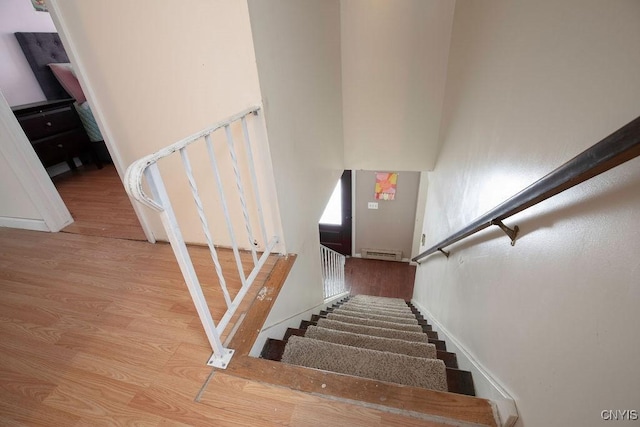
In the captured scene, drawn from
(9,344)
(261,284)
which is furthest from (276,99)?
(9,344)

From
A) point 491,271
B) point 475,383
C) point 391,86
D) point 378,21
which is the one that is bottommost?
point 475,383

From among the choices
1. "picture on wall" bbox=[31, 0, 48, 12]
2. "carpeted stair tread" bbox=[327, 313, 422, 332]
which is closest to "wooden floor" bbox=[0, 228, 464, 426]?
"carpeted stair tread" bbox=[327, 313, 422, 332]

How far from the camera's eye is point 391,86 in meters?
2.97

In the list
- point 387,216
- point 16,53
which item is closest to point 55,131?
point 16,53

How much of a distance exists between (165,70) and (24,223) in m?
1.83

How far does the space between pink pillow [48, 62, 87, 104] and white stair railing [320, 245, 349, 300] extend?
334cm

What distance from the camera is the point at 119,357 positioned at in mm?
1200

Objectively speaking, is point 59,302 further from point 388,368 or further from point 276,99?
point 388,368

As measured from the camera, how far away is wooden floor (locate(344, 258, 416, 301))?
5129mm

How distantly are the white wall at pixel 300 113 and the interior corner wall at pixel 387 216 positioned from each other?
250cm

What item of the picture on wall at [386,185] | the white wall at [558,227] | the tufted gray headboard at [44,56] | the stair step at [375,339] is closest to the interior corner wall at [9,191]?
the tufted gray headboard at [44,56]

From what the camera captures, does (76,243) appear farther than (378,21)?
No

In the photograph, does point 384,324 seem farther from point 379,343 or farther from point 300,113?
point 300,113

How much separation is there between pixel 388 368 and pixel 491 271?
664 millimetres
